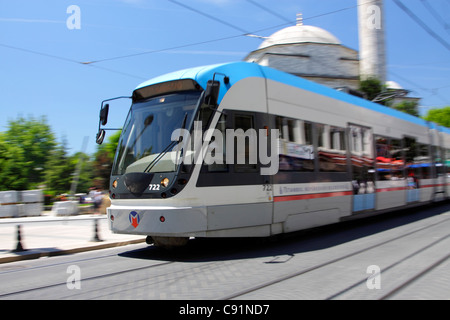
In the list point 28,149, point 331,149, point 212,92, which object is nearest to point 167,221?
point 212,92

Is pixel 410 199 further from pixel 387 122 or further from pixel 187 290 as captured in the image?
pixel 187 290

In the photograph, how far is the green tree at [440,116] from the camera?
255 ft

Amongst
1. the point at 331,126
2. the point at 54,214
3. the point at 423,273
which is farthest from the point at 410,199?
the point at 54,214

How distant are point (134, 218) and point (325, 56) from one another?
47915 mm

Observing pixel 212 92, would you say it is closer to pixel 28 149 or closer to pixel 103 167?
pixel 103 167

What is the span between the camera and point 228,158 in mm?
7230

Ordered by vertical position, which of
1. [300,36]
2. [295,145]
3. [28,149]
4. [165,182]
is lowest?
[165,182]

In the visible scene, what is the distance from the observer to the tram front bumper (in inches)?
267

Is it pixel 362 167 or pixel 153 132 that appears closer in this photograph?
pixel 153 132

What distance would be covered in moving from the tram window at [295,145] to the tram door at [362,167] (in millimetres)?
2106

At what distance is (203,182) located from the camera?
6977mm
